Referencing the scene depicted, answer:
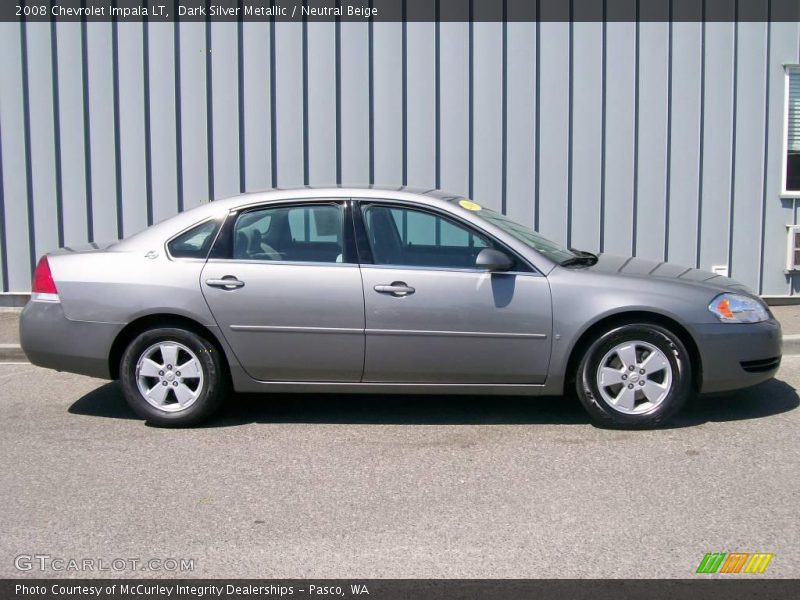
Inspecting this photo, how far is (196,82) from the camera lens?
30.2ft

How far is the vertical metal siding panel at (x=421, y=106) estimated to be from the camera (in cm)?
913

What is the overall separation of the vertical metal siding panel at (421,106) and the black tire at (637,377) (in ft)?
13.6

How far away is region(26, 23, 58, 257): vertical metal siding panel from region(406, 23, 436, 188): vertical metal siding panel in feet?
11.9

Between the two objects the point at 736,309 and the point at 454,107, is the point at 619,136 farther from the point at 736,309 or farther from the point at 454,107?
the point at 736,309

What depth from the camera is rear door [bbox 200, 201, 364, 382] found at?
18.3 ft

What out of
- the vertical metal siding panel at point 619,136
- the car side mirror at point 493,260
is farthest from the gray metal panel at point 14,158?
the vertical metal siding panel at point 619,136

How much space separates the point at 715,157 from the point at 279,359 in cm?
560

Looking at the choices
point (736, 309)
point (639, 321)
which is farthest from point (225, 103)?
→ point (736, 309)

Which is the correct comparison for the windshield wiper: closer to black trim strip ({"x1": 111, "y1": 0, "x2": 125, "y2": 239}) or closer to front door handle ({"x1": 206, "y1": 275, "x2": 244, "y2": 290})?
front door handle ({"x1": 206, "y1": 275, "x2": 244, "y2": 290})

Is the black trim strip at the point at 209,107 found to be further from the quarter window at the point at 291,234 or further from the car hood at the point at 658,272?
the car hood at the point at 658,272
